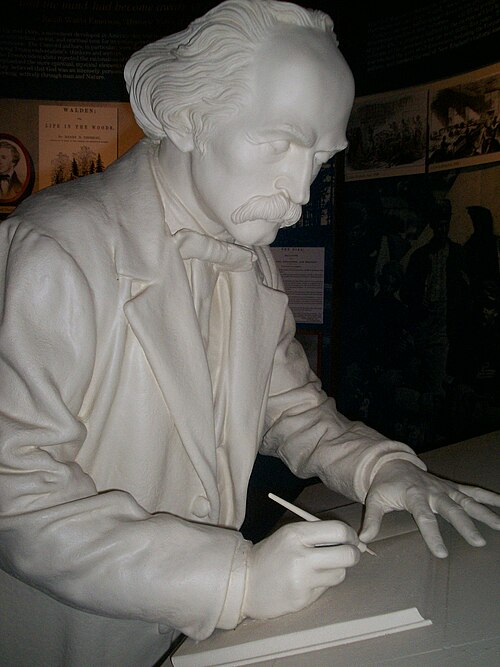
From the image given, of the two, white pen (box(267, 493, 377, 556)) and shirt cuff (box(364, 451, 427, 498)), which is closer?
white pen (box(267, 493, 377, 556))

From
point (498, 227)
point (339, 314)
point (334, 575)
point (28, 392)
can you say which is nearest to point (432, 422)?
point (339, 314)

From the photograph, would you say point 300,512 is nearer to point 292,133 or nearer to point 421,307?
point 292,133

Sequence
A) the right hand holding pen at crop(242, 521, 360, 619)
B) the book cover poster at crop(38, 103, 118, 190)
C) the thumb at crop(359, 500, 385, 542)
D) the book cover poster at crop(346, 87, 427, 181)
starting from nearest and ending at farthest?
the right hand holding pen at crop(242, 521, 360, 619), the thumb at crop(359, 500, 385, 542), the book cover poster at crop(38, 103, 118, 190), the book cover poster at crop(346, 87, 427, 181)

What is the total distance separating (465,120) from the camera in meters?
2.99

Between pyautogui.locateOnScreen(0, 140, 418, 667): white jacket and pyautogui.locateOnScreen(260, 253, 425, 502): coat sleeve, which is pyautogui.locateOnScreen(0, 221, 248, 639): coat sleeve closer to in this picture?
pyautogui.locateOnScreen(0, 140, 418, 667): white jacket

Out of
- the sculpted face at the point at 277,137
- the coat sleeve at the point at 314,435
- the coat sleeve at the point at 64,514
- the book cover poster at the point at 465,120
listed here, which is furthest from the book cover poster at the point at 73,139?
the coat sleeve at the point at 64,514

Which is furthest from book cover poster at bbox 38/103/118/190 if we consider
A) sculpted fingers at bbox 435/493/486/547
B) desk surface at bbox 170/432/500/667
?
sculpted fingers at bbox 435/493/486/547

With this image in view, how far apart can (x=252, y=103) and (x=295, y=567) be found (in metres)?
0.74

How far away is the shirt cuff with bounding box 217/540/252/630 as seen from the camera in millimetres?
1041

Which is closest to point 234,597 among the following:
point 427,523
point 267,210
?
point 427,523

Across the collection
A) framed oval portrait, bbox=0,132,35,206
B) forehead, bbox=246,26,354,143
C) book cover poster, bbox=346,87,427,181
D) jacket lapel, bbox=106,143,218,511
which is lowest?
→ jacket lapel, bbox=106,143,218,511

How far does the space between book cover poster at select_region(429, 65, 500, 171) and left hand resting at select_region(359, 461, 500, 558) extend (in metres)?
2.00

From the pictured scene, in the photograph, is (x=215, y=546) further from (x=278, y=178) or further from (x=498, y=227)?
(x=498, y=227)

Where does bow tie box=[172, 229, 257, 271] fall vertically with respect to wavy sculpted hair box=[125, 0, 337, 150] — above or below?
below
